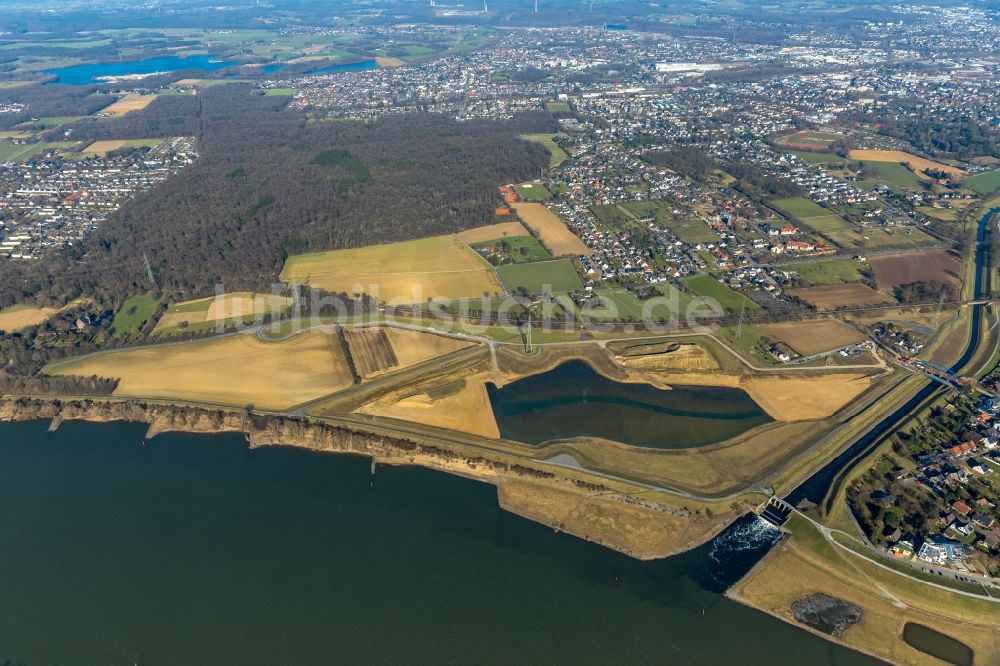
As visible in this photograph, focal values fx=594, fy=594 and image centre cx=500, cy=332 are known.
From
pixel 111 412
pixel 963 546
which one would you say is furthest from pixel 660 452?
pixel 111 412

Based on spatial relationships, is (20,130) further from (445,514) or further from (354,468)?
(445,514)

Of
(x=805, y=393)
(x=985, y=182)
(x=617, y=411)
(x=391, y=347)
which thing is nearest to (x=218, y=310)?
(x=391, y=347)

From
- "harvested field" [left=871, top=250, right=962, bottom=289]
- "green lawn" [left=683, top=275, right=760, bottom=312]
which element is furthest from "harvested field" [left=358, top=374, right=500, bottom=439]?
"harvested field" [left=871, top=250, right=962, bottom=289]

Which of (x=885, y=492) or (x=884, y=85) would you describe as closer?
(x=885, y=492)

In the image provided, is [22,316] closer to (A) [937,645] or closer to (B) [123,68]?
(A) [937,645]

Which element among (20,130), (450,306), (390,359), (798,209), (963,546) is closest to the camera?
(963,546)

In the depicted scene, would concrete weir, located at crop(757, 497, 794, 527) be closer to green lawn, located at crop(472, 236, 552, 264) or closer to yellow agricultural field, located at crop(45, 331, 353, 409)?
yellow agricultural field, located at crop(45, 331, 353, 409)
